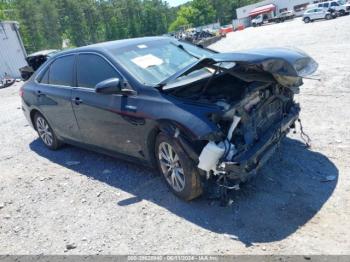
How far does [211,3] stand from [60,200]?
4510 inches

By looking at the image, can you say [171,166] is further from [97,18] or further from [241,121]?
[97,18]

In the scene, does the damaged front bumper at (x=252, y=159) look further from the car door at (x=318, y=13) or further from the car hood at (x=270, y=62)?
the car door at (x=318, y=13)

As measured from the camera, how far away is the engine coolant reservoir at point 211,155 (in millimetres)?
3781

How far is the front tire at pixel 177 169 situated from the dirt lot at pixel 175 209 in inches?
7.5

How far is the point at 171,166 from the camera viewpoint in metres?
4.38

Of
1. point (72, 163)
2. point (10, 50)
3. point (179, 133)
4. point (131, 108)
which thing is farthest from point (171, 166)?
point (10, 50)

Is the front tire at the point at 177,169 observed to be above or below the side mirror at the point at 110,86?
below

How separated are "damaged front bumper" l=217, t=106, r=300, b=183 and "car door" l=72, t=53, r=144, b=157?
1.30m

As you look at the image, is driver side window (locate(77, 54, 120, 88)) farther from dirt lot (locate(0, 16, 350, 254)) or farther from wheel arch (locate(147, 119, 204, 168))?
dirt lot (locate(0, 16, 350, 254))

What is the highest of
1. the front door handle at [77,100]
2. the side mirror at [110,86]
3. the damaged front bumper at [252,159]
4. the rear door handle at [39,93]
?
the side mirror at [110,86]

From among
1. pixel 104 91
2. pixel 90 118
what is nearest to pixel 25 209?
pixel 90 118

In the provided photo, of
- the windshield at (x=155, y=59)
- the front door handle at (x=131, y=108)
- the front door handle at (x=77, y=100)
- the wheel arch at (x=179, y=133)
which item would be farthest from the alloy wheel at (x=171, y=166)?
the front door handle at (x=77, y=100)

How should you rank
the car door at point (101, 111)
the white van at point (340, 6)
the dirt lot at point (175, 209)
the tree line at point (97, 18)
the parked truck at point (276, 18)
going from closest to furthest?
the dirt lot at point (175, 209) < the car door at point (101, 111) < the white van at point (340, 6) < the parked truck at point (276, 18) < the tree line at point (97, 18)

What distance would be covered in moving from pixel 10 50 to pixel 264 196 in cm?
2895
